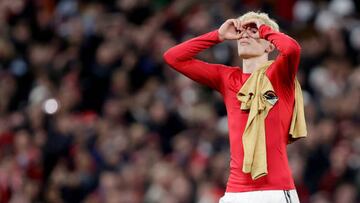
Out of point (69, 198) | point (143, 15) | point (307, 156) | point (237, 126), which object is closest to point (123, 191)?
point (69, 198)

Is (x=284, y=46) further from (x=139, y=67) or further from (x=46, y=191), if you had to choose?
(x=139, y=67)

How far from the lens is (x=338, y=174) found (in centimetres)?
1575

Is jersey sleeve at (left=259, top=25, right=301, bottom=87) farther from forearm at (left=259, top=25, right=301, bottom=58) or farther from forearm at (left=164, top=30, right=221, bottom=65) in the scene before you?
forearm at (left=164, top=30, right=221, bottom=65)

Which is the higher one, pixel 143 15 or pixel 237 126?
pixel 237 126

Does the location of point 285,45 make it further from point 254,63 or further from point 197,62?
point 197,62

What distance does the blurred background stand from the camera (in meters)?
16.1

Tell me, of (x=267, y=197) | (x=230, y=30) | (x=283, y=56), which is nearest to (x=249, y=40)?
(x=230, y=30)

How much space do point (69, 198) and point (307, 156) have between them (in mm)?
3245

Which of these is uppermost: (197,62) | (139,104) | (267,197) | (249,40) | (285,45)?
(285,45)

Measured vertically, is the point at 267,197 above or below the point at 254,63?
below

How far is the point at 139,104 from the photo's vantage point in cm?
1814

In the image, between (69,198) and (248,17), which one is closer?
(248,17)

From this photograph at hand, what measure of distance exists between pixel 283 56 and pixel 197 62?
2.70 ft

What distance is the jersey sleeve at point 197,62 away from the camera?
31.1 feet
